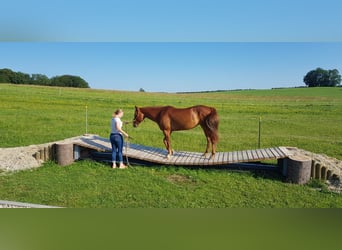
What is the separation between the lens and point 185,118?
6.73 meters

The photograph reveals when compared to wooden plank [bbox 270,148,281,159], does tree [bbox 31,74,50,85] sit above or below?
above

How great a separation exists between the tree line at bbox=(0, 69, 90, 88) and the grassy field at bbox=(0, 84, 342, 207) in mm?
422

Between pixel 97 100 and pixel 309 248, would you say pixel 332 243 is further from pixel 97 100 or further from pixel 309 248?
pixel 97 100

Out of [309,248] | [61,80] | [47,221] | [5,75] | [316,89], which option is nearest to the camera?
[309,248]

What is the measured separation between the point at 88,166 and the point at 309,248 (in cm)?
491

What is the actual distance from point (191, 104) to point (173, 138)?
1.92m

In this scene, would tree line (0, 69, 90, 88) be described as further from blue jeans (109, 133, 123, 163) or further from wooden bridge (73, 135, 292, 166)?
blue jeans (109, 133, 123, 163)

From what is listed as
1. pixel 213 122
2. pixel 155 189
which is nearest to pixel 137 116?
pixel 213 122

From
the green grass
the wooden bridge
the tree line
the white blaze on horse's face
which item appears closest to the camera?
the green grass

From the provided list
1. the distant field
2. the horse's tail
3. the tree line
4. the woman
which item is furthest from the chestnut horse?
the tree line

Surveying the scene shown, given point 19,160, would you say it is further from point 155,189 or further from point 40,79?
point 40,79

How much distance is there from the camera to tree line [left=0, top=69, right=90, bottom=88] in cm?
938

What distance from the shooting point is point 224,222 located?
430 cm

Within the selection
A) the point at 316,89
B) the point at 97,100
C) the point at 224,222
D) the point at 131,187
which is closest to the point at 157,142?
the point at 97,100
